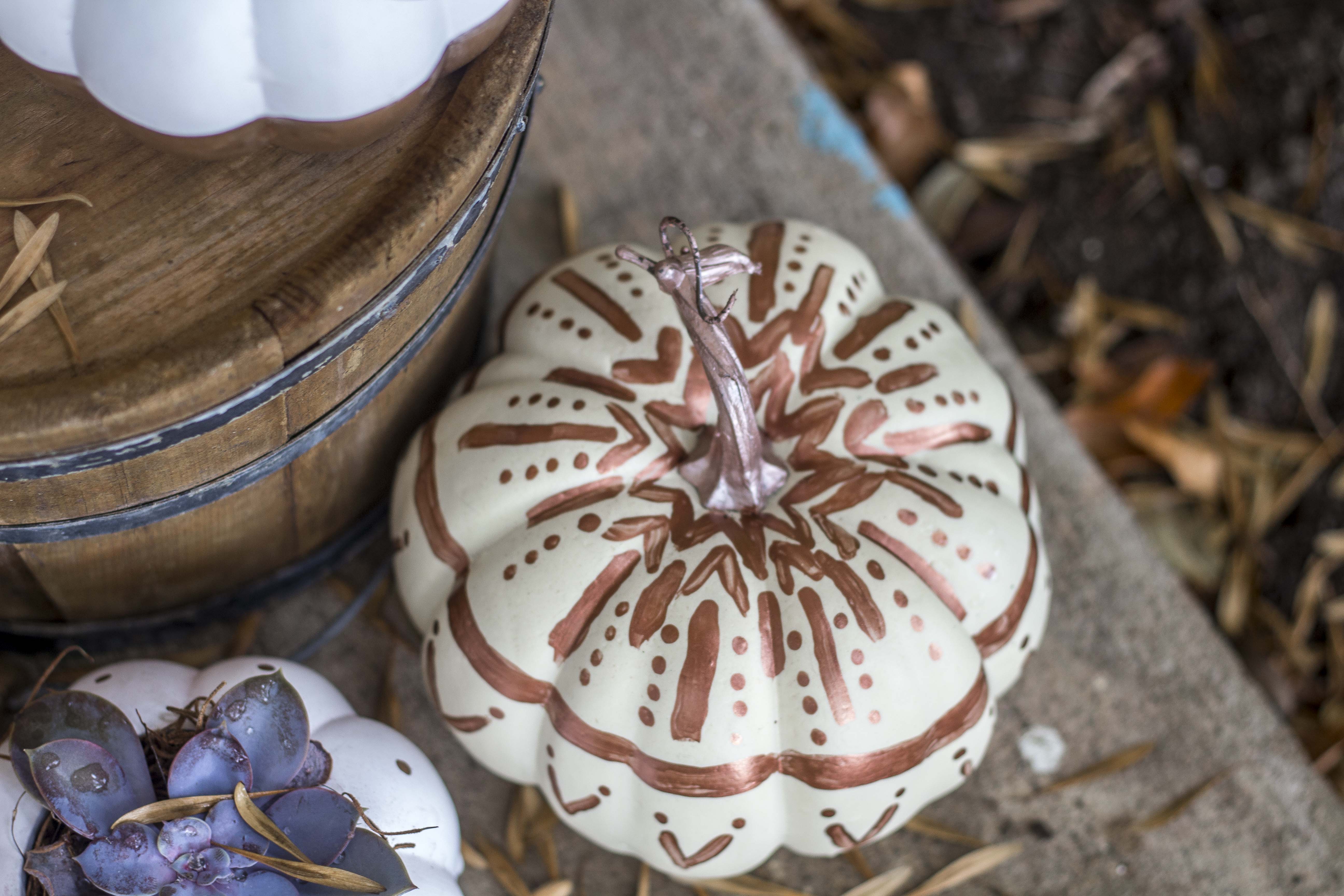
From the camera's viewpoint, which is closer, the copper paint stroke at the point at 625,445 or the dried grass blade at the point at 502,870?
the copper paint stroke at the point at 625,445

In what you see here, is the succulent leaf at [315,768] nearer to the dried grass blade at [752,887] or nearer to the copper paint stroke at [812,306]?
the dried grass blade at [752,887]

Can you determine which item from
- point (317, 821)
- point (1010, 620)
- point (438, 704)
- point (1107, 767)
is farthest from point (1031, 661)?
point (317, 821)

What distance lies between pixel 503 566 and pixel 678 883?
1.11 ft

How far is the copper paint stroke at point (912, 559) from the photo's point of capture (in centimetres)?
85

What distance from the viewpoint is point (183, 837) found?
718 millimetres

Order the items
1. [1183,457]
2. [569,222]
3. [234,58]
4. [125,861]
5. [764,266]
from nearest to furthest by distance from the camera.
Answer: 1. [234,58]
2. [125,861]
3. [764,266]
4. [569,222]
5. [1183,457]

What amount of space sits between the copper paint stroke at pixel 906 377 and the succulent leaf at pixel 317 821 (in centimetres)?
47

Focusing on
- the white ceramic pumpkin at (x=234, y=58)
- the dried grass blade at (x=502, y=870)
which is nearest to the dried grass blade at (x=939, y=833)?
the dried grass blade at (x=502, y=870)

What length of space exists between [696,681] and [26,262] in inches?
18.7

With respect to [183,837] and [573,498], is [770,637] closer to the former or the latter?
[573,498]

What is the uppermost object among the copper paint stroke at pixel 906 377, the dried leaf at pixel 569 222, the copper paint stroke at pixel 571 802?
the copper paint stroke at pixel 906 377

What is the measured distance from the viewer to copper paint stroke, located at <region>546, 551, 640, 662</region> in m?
0.83

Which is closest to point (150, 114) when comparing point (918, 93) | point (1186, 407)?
point (918, 93)

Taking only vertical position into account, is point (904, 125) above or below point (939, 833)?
above
